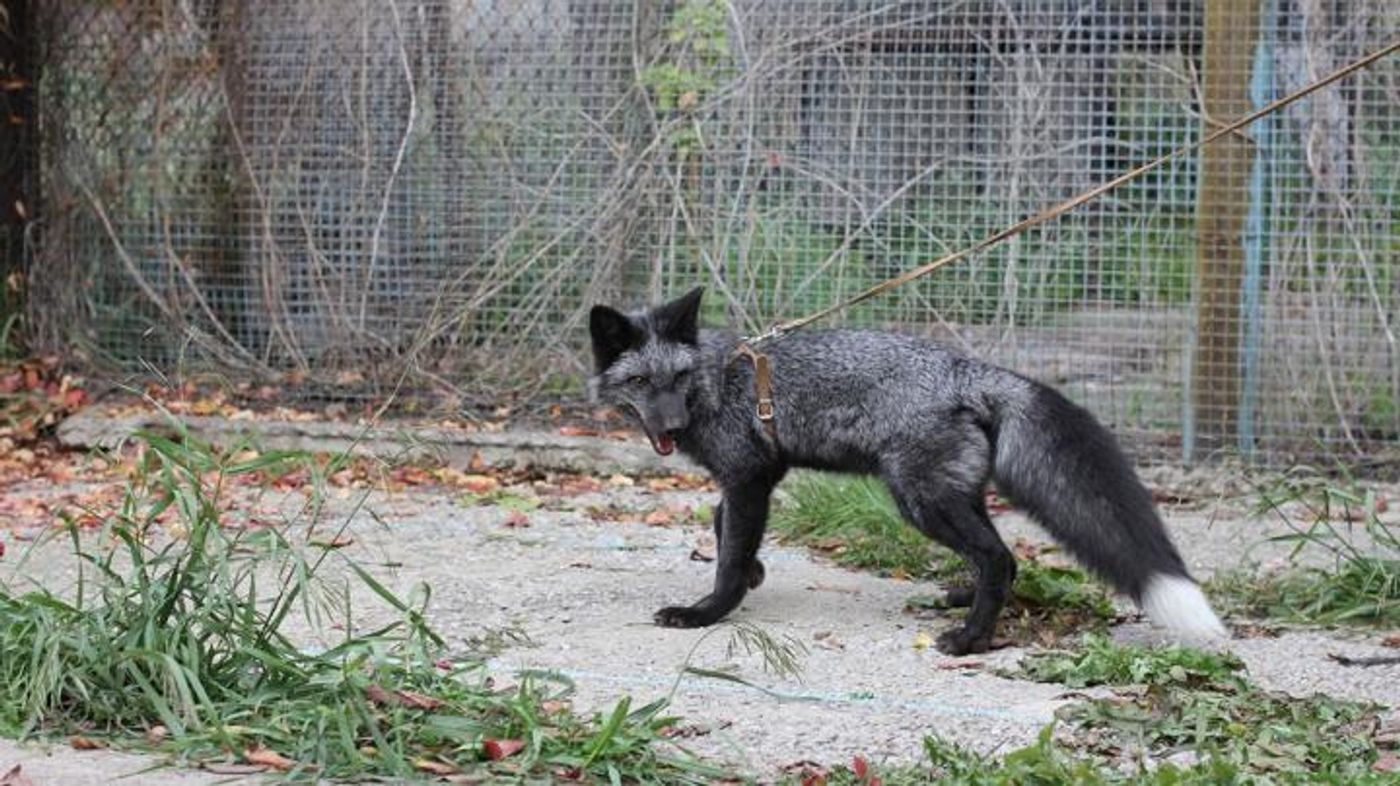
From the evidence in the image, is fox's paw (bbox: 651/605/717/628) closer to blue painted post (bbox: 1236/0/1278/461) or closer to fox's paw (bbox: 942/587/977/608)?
fox's paw (bbox: 942/587/977/608)

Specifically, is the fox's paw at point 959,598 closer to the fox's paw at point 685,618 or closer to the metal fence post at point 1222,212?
the fox's paw at point 685,618

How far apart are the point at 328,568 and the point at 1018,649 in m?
2.40

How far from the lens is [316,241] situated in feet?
30.8

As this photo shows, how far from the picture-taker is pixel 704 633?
549 centimetres

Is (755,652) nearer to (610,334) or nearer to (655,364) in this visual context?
(655,364)

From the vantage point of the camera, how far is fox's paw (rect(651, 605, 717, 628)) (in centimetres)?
575

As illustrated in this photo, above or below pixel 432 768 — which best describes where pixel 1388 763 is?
below

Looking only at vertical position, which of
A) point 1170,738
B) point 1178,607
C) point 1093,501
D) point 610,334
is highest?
point 610,334

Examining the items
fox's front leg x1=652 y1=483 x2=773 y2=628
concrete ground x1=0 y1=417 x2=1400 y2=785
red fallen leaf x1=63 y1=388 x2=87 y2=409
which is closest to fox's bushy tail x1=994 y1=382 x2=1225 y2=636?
concrete ground x1=0 y1=417 x2=1400 y2=785

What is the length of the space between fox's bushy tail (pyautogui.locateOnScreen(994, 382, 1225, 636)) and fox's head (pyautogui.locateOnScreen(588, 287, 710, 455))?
3.32 feet

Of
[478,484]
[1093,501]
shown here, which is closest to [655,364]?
[1093,501]

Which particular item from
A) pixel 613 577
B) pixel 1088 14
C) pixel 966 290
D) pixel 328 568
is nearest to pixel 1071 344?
pixel 966 290

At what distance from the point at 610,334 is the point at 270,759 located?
7.66ft

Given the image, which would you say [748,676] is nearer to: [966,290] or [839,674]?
[839,674]
